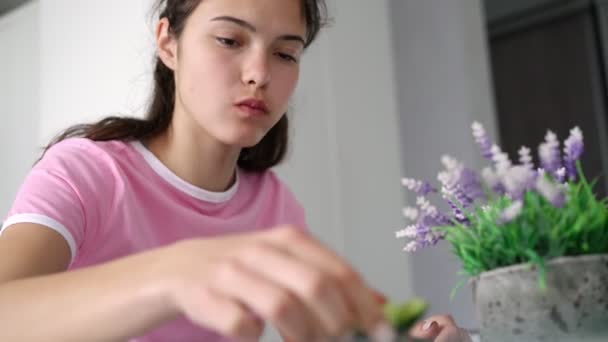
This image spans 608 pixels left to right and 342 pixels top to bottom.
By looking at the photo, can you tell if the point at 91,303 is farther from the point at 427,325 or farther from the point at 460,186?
the point at 427,325

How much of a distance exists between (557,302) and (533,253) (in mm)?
41

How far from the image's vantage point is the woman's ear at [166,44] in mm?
1217

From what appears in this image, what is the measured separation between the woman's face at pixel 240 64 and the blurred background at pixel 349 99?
0.77 m

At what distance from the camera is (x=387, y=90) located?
90.7 inches

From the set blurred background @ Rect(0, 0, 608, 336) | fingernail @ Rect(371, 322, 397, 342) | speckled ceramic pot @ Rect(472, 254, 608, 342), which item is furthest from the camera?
blurred background @ Rect(0, 0, 608, 336)

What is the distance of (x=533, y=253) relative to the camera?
0.55m

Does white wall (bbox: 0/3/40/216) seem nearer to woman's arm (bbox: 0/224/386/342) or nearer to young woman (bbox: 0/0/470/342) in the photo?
young woman (bbox: 0/0/470/342)

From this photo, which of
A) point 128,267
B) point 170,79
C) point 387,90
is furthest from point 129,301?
point 387,90

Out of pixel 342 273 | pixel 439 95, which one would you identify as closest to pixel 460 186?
pixel 342 273

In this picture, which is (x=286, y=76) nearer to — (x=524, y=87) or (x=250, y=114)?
(x=250, y=114)

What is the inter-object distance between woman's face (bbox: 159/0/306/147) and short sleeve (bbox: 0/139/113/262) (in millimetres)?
173

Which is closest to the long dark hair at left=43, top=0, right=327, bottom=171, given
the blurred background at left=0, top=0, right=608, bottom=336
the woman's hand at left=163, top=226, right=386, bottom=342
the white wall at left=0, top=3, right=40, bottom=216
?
the blurred background at left=0, top=0, right=608, bottom=336

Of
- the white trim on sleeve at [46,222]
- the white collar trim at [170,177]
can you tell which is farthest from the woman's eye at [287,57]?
the white trim on sleeve at [46,222]

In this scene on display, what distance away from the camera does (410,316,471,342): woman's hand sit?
853 mm
